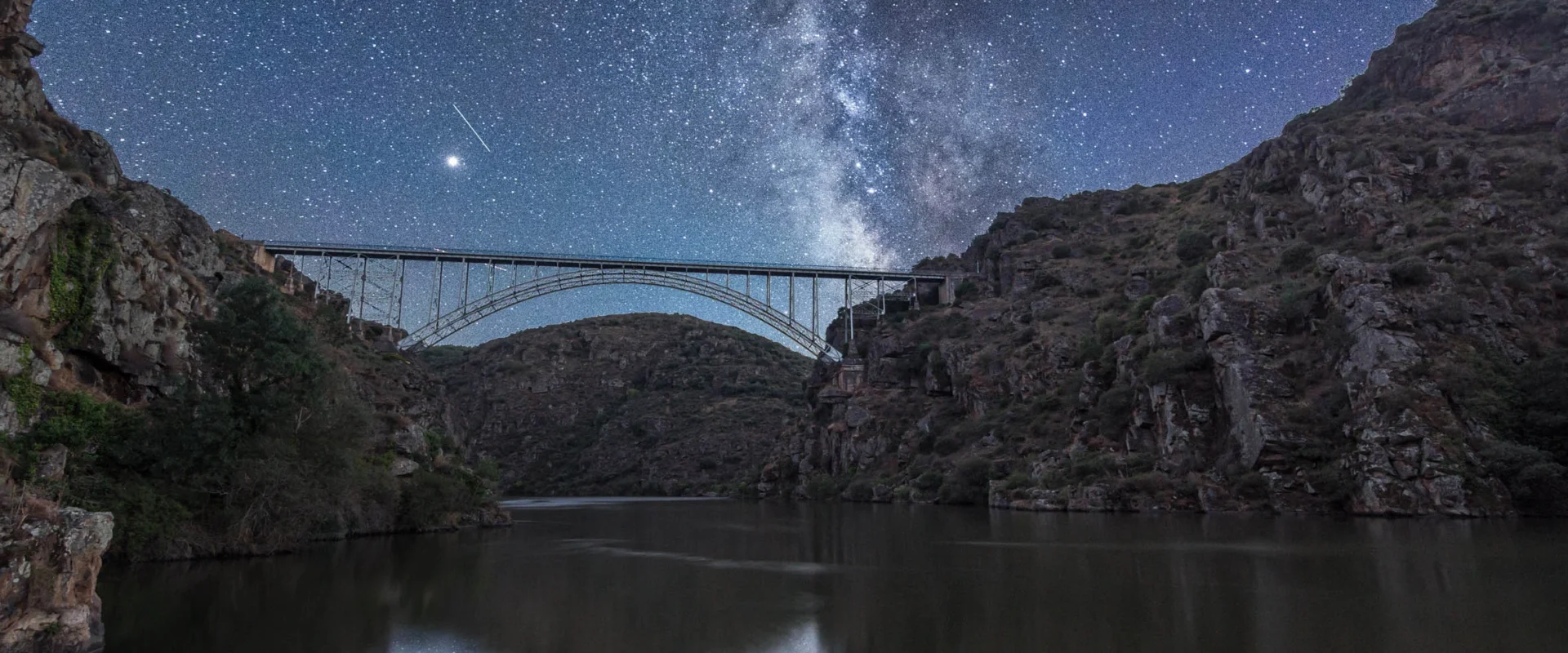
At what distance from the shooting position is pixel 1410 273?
31.2 m

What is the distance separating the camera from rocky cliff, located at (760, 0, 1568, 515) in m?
27.0

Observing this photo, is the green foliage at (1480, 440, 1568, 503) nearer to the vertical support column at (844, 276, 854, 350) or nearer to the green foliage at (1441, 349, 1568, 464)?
the green foliage at (1441, 349, 1568, 464)

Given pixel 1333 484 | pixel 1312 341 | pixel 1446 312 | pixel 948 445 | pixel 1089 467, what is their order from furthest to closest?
pixel 948 445 < pixel 1089 467 < pixel 1312 341 < pixel 1446 312 < pixel 1333 484

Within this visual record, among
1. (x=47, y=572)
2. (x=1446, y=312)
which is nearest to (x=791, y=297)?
(x=1446, y=312)

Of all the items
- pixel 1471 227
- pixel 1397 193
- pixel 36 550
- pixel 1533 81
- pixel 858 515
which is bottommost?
pixel 858 515

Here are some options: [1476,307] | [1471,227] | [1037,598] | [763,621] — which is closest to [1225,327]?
[1476,307]

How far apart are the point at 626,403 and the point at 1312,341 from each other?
9121 centimetres

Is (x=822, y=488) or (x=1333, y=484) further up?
(x=1333, y=484)

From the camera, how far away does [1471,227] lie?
113ft

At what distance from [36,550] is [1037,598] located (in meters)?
11.1

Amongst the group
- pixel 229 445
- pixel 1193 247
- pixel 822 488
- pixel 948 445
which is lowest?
pixel 822 488

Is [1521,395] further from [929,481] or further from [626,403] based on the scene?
[626,403]

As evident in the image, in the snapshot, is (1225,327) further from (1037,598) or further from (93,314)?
(93,314)

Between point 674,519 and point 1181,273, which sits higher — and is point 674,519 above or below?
below
